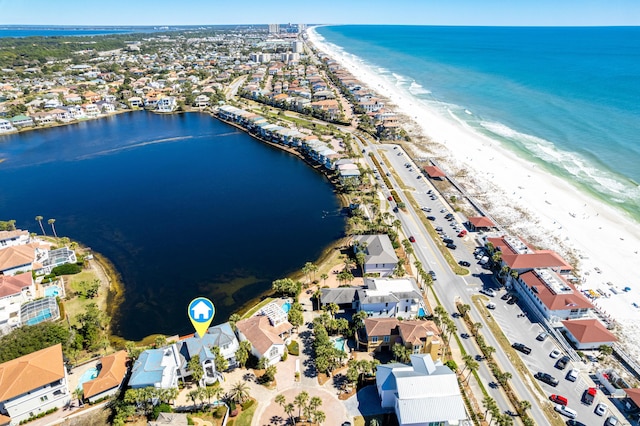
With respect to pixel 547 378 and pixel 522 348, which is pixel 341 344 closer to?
pixel 522 348

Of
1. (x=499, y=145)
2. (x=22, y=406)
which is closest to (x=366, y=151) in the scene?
(x=499, y=145)

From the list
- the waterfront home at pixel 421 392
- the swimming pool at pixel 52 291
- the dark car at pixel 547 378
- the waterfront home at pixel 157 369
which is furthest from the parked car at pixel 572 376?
the swimming pool at pixel 52 291

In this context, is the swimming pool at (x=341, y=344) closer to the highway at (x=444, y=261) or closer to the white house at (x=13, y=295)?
the highway at (x=444, y=261)

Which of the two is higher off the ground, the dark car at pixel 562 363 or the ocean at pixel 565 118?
the ocean at pixel 565 118

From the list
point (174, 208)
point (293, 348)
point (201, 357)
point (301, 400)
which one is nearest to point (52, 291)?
point (174, 208)

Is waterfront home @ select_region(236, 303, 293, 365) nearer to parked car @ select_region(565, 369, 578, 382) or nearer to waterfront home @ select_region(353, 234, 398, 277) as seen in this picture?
waterfront home @ select_region(353, 234, 398, 277)
